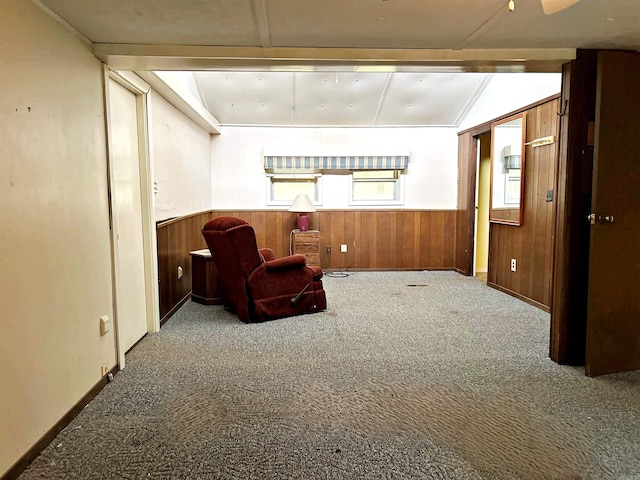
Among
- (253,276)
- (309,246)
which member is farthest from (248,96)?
(253,276)

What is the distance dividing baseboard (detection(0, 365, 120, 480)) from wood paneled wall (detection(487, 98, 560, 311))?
391cm

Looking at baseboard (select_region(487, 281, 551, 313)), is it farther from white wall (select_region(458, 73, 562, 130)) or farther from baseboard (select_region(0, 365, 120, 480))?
baseboard (select_region(0, 365, 120, 480))

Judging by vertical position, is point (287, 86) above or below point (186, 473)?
above


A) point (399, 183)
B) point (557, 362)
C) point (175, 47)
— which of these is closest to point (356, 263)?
point (399, 183)

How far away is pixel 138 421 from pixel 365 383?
128 centimetres

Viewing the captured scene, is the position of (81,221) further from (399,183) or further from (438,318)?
(399,183)

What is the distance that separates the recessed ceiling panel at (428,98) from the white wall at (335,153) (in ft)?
0.89

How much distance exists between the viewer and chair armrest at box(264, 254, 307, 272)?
375cm

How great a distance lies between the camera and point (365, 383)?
2.47 m

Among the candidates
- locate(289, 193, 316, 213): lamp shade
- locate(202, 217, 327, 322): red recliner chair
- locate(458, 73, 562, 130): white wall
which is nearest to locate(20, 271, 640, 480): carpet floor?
locate(202, 217, 327, 322): red recliner chair

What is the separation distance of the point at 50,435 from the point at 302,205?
4.32 m

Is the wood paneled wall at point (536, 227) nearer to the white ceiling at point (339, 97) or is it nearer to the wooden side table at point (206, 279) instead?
the white ceiling at point (339, 97)

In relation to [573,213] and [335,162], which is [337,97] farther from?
[573,213]

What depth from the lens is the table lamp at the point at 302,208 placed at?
582cm
